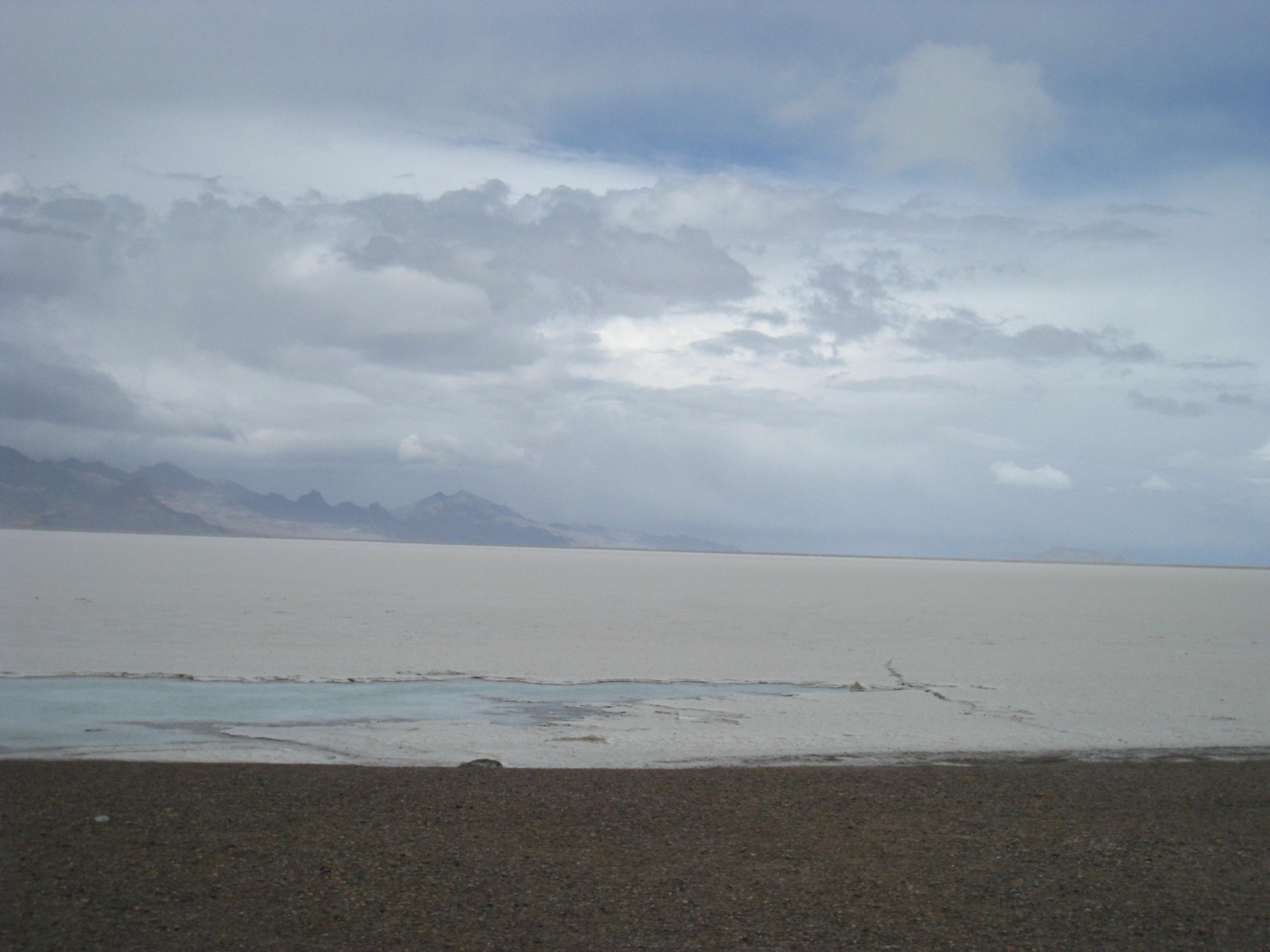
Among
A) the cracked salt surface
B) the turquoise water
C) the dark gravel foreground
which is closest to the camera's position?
the dark gravel foreground

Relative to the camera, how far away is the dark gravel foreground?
495 cm

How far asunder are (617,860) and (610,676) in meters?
9.28

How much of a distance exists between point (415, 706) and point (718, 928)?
7.83 metres

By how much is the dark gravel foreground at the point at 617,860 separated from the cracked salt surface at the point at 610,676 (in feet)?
4.89

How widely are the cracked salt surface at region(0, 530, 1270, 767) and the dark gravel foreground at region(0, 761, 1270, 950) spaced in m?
1.49

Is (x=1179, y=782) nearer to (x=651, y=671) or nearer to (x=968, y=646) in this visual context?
(x=651, y=671)

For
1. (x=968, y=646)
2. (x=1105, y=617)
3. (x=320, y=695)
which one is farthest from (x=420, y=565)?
(x=320, y=695)

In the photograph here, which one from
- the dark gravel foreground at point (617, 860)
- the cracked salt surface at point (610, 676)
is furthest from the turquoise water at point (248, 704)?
the dark gravel foreground at point (617, 860)

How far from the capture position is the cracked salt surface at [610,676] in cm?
1008

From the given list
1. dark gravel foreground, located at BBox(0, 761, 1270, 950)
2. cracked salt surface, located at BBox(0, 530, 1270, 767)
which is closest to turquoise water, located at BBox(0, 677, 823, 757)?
cracked salt surface, located at BBox(0, 530, 1270, 767)

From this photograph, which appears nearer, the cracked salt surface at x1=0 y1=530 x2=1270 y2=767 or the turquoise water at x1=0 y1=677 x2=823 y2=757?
the turquoise water at x1=0 y1=677 x2=823 y2=757

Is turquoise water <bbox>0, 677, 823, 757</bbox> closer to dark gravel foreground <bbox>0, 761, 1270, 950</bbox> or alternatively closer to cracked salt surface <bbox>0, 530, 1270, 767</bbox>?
cracked salt surface <bbox>0, 530, 1270, 767</bbox>

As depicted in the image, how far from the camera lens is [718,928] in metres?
5.02

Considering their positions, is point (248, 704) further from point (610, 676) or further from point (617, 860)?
point (617, 860)
